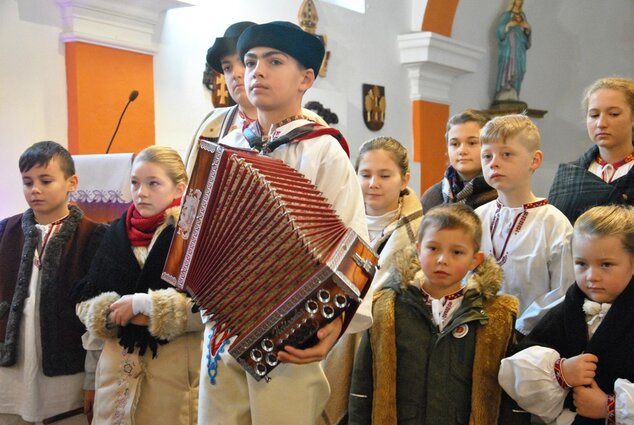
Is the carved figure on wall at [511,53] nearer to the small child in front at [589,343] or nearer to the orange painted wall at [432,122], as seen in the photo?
the orange painted wall at [432,122]

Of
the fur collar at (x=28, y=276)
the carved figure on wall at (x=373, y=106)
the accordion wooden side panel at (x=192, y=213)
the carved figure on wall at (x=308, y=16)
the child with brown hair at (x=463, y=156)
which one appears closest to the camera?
the accordion wooden side panel at (x=192, y=213)

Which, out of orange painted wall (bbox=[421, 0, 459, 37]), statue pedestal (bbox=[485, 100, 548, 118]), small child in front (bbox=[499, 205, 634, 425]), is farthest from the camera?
statue pedestal (bbox=[485, 100, 548, 118])

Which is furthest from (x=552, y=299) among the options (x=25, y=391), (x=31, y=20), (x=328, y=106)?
(x=328, y=106)

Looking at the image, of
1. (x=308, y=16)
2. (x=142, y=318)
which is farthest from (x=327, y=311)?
(x=308, y=16)

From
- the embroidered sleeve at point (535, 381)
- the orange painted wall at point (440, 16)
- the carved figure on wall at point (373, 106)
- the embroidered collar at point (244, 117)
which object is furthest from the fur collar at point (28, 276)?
the orange painted wall at point (440, 16)

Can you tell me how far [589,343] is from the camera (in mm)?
2475

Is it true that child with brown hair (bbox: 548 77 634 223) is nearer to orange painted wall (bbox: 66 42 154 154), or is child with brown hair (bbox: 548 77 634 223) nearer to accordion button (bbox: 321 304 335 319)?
accordion button (bbox: 321 304 335 319)

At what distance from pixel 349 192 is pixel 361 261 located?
41 centimetres

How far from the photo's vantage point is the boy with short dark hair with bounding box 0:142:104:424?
316cm

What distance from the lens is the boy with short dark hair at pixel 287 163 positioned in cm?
231

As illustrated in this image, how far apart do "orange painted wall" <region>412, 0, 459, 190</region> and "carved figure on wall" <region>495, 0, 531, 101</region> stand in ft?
3.67

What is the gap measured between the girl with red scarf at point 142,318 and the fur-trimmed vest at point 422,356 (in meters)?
0.73

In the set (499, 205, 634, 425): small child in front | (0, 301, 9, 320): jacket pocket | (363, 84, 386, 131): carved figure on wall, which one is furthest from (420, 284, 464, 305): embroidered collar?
(363, 84, 386, 131): carved figure on wall

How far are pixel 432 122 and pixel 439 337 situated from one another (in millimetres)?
6388
